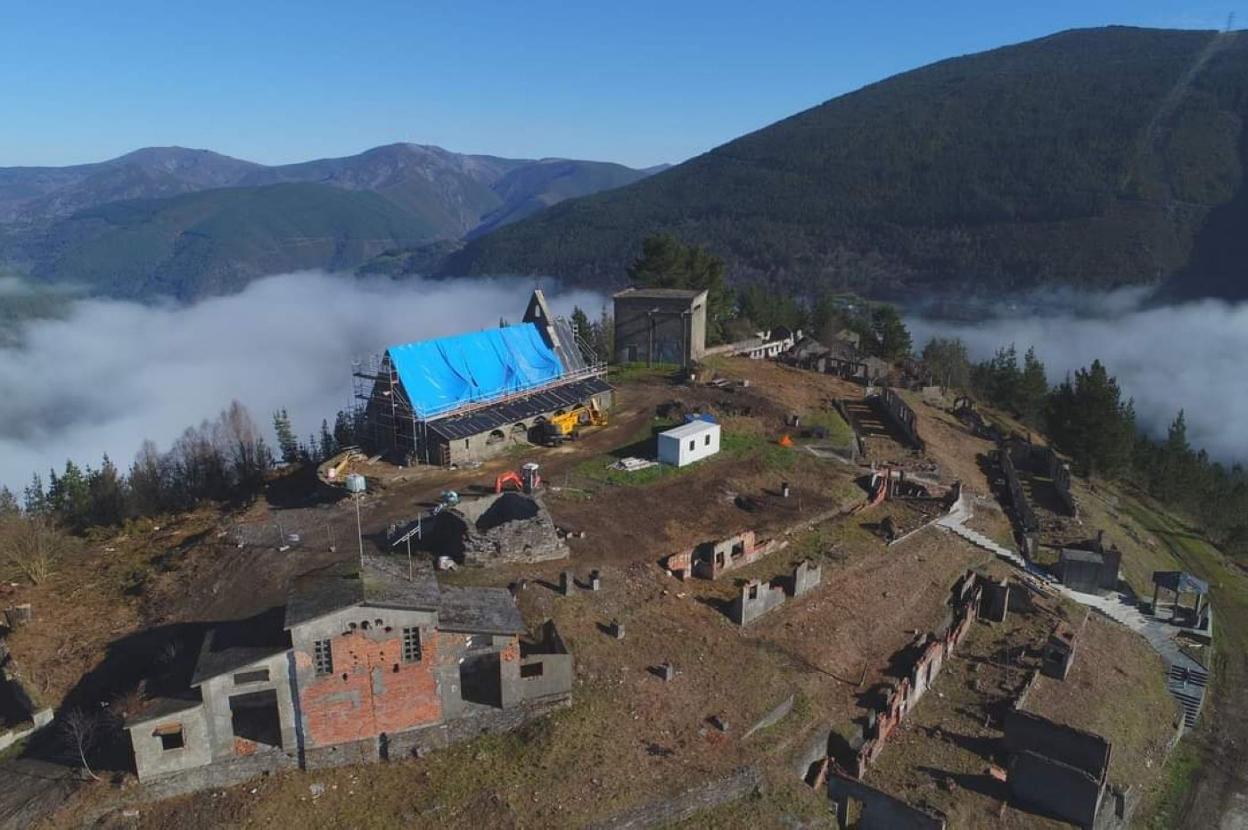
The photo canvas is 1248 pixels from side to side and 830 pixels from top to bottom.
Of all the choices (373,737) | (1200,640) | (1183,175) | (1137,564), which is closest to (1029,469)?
(1137,564)

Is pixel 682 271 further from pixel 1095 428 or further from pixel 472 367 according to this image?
pixel 1095 428

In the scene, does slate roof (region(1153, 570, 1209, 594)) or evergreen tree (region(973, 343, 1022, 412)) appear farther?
evergreen tree (region(973, 343, 1022, 412))

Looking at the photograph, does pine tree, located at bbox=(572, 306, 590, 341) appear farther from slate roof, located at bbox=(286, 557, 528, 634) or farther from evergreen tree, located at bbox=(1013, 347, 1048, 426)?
slate roof, located at bbox=(286, 557, 528, 634)

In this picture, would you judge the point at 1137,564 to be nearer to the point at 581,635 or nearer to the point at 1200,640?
the point at 1200,640


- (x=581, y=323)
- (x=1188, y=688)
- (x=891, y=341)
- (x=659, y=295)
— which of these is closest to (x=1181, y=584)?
(x=1188, y=688)

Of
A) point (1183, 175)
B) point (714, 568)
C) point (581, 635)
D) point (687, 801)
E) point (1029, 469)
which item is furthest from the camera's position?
point (1183, 175)

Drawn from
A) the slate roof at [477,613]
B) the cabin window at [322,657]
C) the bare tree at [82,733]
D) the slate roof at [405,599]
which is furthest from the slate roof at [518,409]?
the bare tree at [82,733]

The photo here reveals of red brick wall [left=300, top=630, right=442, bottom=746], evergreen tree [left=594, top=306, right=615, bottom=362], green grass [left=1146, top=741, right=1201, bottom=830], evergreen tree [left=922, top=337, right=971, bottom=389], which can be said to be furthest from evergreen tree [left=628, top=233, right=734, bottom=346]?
red brick wall [left=300, top=630, right=442, bottom=746]
